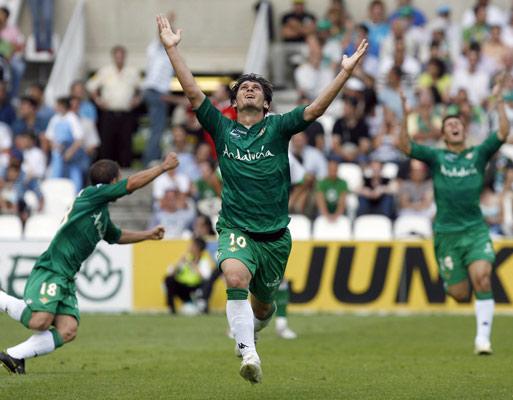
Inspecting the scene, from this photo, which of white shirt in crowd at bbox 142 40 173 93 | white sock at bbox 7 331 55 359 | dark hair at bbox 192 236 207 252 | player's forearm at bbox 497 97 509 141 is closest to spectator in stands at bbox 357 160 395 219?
dark hair at bbox 192 236 207 252

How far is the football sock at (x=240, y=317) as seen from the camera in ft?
34.1

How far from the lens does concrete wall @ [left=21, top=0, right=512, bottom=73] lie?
90.8ft

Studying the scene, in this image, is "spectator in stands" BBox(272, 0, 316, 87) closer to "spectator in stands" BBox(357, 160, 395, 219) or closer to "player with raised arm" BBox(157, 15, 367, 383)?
"spectator in stands" BBox(357, 160, 395, 219)

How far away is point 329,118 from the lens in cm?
2469

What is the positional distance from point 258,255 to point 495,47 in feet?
48.5

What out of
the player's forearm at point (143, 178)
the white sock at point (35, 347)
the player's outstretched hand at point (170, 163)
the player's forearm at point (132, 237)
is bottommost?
the white sock at point (35, 347)

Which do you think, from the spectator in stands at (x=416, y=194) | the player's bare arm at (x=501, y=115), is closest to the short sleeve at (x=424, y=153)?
the player's bare arm at (x=501, y=115)

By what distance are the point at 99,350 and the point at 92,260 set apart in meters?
5.95

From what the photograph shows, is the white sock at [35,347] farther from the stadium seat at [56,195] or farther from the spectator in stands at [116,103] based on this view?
the spectator in stands at [116,103]

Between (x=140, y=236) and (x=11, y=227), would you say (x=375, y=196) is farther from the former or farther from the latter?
(x=140, y=236)

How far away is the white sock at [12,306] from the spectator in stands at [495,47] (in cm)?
1439

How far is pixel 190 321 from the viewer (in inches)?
747

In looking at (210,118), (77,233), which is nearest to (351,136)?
(77,233)

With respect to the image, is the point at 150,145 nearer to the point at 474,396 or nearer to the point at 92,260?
the point at 92,260
